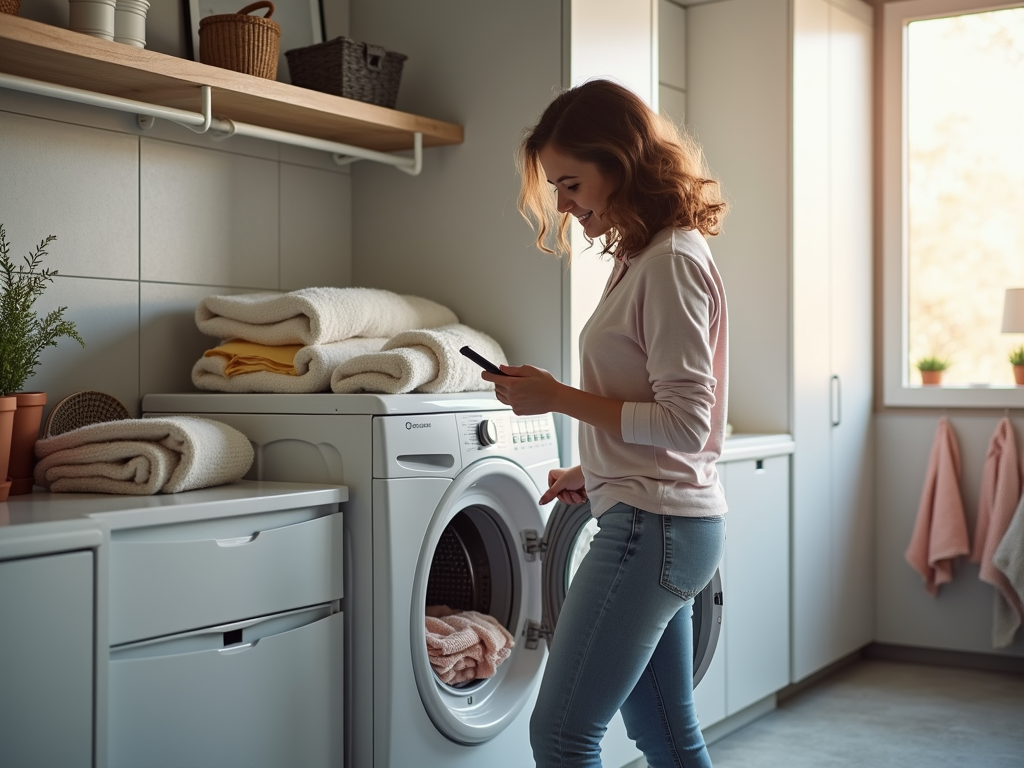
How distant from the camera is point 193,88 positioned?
2.16 m

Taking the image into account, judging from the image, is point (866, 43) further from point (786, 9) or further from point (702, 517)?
point (702, 517)

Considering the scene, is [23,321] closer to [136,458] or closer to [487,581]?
[136,458]

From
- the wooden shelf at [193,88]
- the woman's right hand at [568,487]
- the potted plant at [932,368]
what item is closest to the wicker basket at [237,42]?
the wooden shelf at [193,88]

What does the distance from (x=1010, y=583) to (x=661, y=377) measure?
8.57ft

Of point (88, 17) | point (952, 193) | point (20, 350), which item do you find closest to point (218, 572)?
point (20, 350)

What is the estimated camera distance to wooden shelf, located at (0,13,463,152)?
1899mm

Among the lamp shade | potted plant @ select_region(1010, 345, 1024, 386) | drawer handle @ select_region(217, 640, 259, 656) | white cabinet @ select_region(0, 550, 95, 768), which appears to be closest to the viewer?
white cabinet @ select_region(0, 550, 95, 768)

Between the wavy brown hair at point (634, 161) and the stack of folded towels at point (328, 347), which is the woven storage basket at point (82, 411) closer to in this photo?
the stack of folded towels at point (328, 347)

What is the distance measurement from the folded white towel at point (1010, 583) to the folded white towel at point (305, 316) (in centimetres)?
218

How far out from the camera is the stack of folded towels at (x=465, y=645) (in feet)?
7.19

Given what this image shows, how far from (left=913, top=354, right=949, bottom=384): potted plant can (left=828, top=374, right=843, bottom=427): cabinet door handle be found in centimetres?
43

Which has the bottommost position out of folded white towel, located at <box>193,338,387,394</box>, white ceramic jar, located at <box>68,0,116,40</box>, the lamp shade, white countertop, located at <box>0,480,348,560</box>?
white countertop, located at <box>0,480,348,560</box>

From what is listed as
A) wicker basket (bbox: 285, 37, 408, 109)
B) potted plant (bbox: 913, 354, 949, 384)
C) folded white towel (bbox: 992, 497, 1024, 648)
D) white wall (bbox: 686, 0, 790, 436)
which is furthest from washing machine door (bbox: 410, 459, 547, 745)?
potted plant (bbox: 913, 354, 949, 384)

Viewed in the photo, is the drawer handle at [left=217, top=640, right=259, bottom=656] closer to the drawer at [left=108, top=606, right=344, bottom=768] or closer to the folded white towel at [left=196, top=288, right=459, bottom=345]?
the drawer at [left=108, top=606, right=344, bottom=768]
